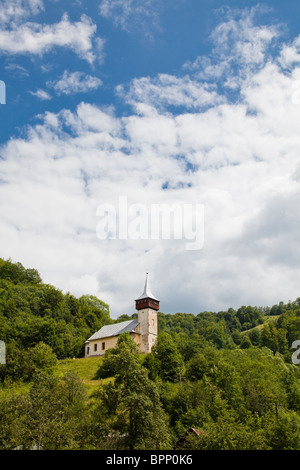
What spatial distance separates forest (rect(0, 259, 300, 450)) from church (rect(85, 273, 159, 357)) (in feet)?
14.7

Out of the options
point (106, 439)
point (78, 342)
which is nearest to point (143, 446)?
point (106, 439)

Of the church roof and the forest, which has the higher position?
the church roof

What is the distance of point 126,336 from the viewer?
71.8 m

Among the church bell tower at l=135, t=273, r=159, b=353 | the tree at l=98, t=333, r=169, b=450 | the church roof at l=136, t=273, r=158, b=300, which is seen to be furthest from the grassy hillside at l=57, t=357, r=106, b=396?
the tree at l=98, t=333, r=169, b=450

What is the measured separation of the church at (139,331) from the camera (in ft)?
269

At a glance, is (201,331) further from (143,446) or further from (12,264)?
(143,446)

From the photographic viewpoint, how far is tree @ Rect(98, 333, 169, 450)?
31.3m

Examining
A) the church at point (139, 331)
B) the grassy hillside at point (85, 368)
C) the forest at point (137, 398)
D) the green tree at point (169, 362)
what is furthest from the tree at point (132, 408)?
the church at point (139, 331)

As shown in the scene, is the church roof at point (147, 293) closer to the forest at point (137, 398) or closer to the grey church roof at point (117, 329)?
the grey church roof at point (117, 329)

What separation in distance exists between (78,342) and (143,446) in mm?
62271

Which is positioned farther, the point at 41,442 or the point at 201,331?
the point at 201,331

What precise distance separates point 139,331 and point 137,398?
52.2m

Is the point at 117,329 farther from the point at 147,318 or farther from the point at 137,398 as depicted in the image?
the point at 137,398

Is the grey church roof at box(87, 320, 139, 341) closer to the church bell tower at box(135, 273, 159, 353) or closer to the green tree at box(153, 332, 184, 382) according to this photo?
the church bell tower at box(135, 273, 159, 353)
